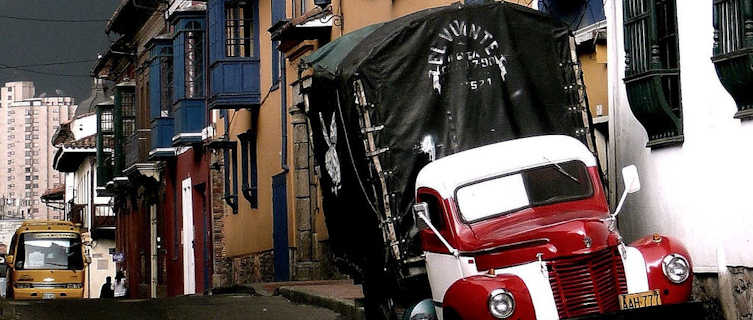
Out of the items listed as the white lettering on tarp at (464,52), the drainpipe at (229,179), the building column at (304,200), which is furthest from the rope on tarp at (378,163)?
the drainpipe at (229,179)

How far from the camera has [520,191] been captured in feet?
39.0

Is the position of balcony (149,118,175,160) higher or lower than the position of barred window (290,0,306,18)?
lower

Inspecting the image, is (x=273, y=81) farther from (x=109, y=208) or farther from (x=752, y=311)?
(x=109, y=208)

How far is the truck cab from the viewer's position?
10.9m

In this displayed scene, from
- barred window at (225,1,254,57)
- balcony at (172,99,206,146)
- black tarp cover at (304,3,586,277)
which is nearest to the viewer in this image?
black tarp cover at (304,3,586,277)

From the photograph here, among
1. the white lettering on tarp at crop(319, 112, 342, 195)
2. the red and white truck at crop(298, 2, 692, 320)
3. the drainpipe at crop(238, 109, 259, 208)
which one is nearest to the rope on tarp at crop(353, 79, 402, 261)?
the red and white truck at crop(298, 2, 692, 320)

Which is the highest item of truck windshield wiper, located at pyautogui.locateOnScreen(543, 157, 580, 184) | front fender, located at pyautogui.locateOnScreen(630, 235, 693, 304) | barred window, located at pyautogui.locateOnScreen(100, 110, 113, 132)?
barred window, located at pyautogui.locateOnScreen(100, 110, 113, 132)

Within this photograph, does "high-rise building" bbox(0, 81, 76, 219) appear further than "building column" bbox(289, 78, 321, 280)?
Yes

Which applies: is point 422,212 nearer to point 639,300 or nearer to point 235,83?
point 639,300

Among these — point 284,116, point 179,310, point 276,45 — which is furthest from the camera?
point 276,45

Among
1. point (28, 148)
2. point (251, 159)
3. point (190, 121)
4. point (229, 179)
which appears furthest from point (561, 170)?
point (28, 148)

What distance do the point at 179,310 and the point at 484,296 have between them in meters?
9.27

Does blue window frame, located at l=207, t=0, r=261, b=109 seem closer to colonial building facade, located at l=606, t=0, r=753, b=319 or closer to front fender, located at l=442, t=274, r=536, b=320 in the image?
colonial building facade, located at l=606, t=0, r=753, b=319

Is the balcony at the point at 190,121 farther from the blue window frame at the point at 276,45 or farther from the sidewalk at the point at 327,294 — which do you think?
the sidewalk at the point at 327,294
